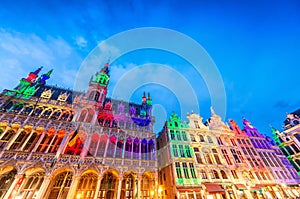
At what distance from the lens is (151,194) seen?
16984mm

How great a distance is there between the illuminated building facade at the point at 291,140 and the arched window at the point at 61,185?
48.1m

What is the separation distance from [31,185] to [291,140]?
54059 mm

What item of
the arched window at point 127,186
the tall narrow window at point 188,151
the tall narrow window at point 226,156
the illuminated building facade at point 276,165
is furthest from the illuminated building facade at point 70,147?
the illuminated building facade at point 276,165

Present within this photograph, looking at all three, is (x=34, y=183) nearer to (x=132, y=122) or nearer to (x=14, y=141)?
(x=14, y=141)

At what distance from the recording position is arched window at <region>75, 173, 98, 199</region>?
50.3 feet

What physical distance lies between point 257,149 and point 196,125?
53.7ft

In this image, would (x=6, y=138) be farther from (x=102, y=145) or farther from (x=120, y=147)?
(x=120, y=147)

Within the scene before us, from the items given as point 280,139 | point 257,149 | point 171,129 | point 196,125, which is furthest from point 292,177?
point 171,129

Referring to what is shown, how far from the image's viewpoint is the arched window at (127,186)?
652 inches

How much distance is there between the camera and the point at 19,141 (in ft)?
54.8

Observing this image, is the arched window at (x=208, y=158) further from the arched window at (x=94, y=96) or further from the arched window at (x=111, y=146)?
the arched window at (x=94, y=96)

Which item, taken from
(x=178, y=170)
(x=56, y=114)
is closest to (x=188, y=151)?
(x=178, y=170)

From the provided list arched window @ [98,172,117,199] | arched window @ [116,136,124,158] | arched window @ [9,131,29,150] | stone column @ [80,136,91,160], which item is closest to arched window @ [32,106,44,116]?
arched window @ [9,131,29,150]

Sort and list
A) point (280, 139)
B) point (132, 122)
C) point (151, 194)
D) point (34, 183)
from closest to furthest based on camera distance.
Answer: point (34, 183) → point (151, 194) → point (132, 122) → point (280, 139)
